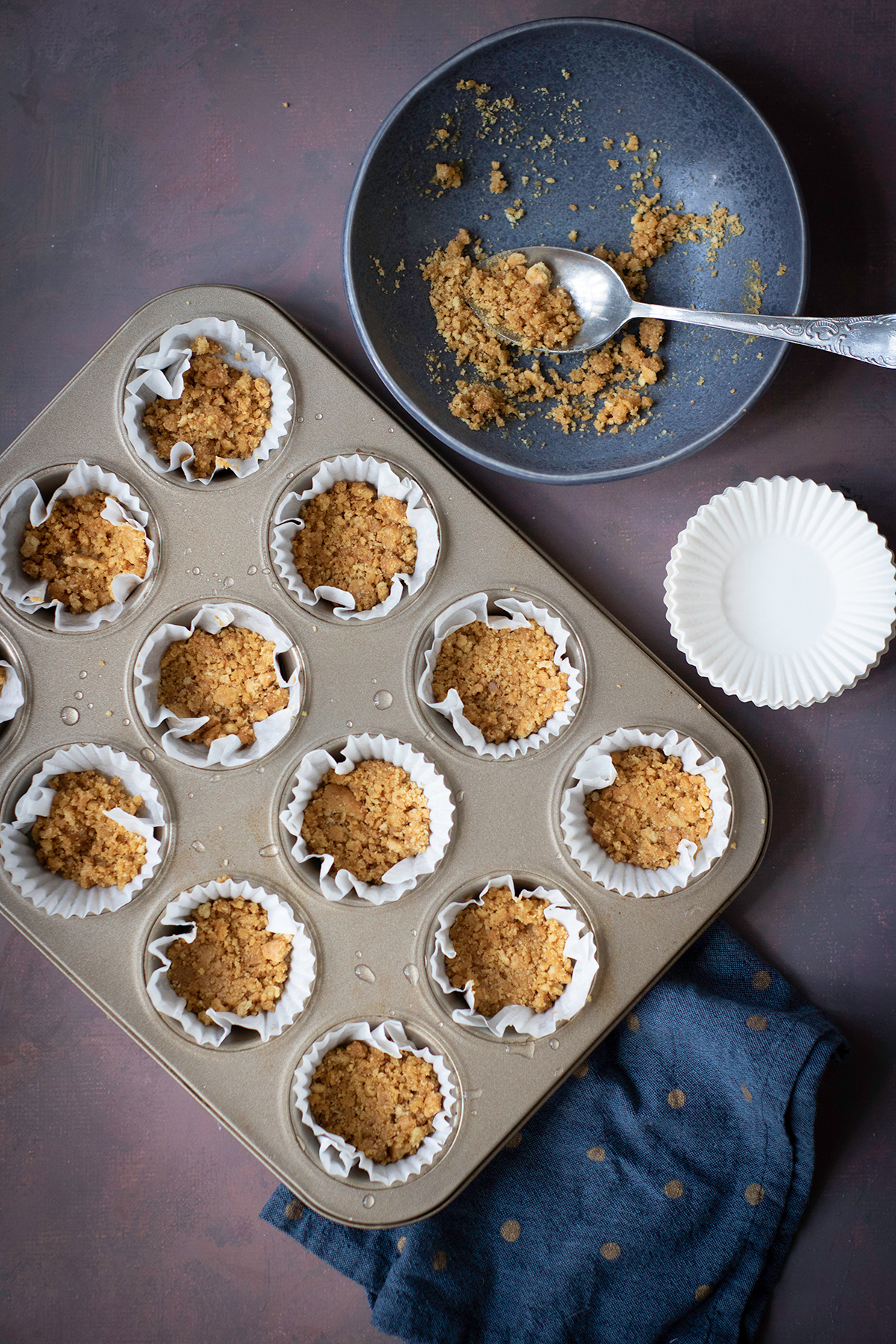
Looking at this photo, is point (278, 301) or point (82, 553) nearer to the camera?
point (82, 553)

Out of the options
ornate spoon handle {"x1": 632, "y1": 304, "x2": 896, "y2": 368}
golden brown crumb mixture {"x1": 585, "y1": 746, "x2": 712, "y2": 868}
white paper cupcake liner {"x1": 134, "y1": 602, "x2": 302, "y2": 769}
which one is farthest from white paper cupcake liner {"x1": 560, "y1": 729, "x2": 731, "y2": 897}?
ornate spoon handle {"x1": 632, "y1": 304, "x2": 896, "y2": 368}

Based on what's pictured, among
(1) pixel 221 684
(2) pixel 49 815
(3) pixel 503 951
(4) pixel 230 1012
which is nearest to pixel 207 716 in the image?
(1) pixel 221 684

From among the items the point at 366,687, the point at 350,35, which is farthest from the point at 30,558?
the point at 350,35

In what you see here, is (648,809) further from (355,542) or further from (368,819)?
(355,542)

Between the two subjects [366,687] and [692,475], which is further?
[692,475]

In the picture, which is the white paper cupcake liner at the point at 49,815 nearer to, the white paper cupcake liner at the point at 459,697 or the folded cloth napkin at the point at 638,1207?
the white paper cupcake liner at the point at 459,697

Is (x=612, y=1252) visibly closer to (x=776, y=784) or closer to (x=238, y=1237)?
(x=238, y=1237)
